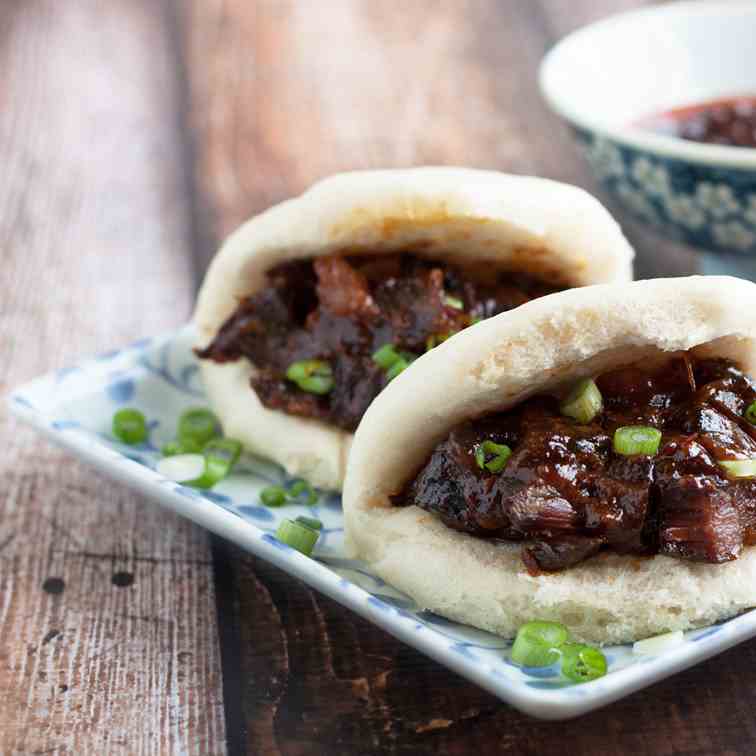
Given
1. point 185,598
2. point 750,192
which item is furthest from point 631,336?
point 750,192

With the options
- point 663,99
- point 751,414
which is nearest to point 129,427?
point 751,414

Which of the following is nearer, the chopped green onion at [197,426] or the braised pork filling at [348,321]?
the braised pork filling at [348,321]

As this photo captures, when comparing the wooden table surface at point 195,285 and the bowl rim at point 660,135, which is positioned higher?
the bowl rim at point 660,135

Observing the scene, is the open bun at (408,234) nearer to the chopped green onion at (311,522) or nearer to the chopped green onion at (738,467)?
the chopped green onion at (311,522)

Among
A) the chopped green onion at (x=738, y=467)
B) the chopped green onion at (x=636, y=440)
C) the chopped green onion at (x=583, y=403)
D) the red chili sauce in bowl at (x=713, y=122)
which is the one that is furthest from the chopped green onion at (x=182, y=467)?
the red chili sauce in bowl at (x=713, y=122)

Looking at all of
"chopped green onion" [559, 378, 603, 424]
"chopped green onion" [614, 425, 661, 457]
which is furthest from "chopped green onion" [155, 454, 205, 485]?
"chopped green onion" [614, 425, 661, 457]

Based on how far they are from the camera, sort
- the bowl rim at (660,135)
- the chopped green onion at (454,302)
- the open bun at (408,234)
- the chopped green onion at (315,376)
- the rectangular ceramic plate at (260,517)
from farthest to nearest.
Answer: the bowl rim at (660,135) → the chopped green onion at (315,376) → the chopped green onion at (454,302) → the open bun at (408,234) → the rectangular ceramic plate at (260,517)

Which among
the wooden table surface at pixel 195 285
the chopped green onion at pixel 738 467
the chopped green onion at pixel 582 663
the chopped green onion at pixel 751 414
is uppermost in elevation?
the chopped green onion at pixel 751 414

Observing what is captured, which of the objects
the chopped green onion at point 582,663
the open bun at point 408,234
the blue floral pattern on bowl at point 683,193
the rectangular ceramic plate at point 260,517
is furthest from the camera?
the blue floral pattern on bowl at point 683,193
